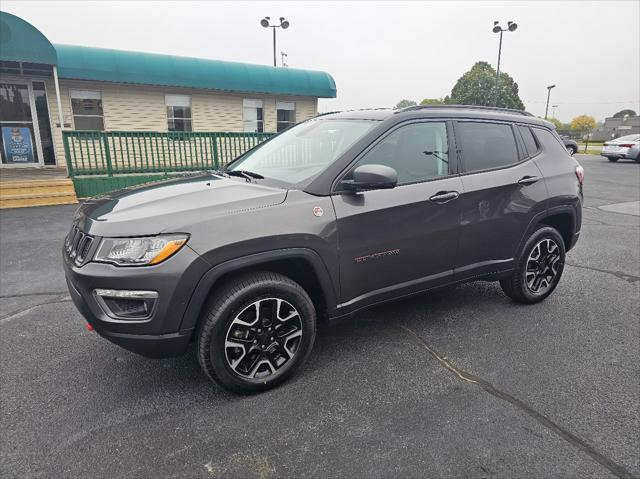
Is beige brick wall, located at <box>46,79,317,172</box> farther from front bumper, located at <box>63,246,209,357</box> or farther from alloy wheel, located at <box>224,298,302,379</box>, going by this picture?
alloy wheel, located at <box>224,298,302,379</box>

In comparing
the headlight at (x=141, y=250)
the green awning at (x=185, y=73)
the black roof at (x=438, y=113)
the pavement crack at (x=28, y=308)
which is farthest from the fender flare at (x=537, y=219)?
the green awning at (x=185, y=73)

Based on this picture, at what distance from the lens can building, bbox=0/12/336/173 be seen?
39.5 ft

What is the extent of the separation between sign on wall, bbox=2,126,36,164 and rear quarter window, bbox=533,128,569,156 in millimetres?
14472

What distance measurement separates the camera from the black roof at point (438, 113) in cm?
324

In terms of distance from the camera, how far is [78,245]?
2.52m

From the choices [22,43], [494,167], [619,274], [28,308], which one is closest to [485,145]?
[494,167]

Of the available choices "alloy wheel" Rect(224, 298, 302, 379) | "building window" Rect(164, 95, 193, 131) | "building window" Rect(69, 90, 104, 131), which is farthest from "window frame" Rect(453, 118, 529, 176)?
"building window" Rect(69, 90, 104, 131)

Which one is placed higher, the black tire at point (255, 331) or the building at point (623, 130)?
the building at point (623, 130)

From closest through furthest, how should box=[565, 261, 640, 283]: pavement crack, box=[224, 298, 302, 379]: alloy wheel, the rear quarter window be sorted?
box=[224, 298, 302, 379]: alloy wheel < the rear quarter window < box=[565, 261, 640, 283]: pavement crack

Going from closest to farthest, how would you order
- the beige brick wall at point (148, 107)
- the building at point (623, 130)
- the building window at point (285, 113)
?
1. the beige brick wall at point (148, 107)
2. the building window at point (285, 113)
3. the building at point (623, 130)

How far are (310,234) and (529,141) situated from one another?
2.59 metres

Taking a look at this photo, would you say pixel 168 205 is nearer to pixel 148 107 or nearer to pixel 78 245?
pixel 78 245

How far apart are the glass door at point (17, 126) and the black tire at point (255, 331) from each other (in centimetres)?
1389

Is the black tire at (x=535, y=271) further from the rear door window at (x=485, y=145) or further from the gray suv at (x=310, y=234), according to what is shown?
the rear door window at (x=485, y=145)
